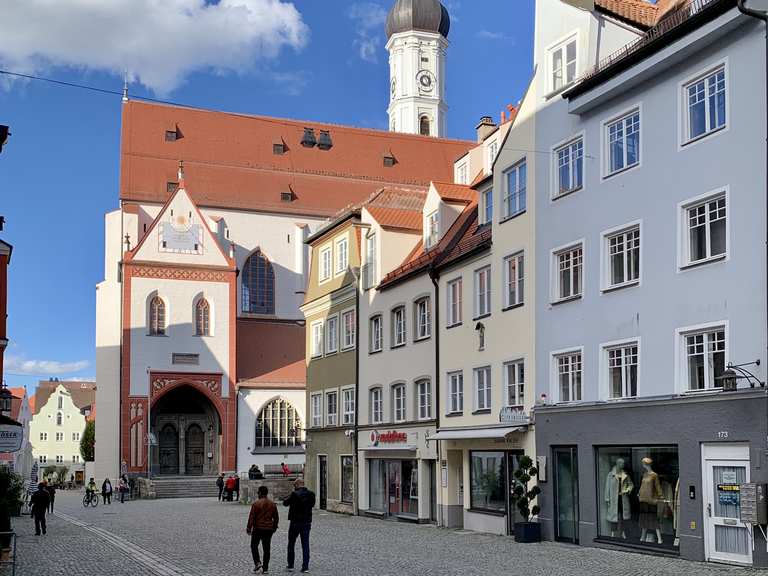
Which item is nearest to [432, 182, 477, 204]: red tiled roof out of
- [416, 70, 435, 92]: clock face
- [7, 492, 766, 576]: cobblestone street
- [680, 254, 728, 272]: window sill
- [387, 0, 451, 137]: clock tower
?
[7, 492, 766, 576]: cobblestone street

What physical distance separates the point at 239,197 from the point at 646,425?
49333 millimetres

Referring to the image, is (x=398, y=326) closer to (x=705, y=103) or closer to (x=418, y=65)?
(x=705, y=103)

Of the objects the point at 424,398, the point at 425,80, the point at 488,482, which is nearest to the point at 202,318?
the point at 424,398

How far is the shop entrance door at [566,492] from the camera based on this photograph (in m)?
24.3

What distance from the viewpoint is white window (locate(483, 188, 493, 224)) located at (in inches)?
1180

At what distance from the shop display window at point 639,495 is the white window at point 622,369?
3.78 ft

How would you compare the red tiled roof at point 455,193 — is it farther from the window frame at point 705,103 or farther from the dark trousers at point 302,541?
Answer: the dark trousers at point 302,541

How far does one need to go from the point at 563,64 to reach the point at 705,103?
5749 millimetres

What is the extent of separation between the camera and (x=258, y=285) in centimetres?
6712

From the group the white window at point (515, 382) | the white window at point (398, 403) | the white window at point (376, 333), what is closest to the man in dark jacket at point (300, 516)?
the white window at point (515, 382)

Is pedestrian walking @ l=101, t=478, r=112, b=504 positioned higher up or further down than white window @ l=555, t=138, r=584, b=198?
further down

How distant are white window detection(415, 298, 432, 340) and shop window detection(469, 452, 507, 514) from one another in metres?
4.88

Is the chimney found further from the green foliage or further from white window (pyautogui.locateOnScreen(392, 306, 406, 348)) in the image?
the green foliage

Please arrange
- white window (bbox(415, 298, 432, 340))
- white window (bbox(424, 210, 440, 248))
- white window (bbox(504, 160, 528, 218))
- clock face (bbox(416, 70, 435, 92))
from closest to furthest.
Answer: white window (bbox(504, 160, 528, 218)) → white window (bbox(415, 298, 432, 340)) → white window (bbox(424, 210, 440, 248)) → clock face (bbox(416, 70, 435, 92))
